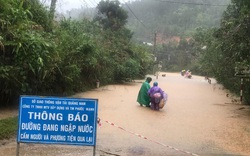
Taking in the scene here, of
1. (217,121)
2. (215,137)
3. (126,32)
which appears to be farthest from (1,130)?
(126,32)

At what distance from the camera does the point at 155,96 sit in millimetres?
13062

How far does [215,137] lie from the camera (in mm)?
8867

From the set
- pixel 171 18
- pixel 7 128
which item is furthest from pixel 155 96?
pixel 171 18

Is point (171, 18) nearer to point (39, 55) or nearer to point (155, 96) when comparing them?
point (155, 96)

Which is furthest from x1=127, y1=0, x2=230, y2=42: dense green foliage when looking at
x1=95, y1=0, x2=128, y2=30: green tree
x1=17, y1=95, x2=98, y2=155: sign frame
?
x1=17, y1=95, x2=98, y2=155: sign frame

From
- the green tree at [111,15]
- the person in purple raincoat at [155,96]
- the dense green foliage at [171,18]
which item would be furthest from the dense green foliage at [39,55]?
the dense green foliage at [171,18]

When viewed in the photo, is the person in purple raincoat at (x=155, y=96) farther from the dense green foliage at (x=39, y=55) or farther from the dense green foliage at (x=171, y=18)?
the dense green foliage at (x=171, y=18)

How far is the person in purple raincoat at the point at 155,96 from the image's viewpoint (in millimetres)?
13059

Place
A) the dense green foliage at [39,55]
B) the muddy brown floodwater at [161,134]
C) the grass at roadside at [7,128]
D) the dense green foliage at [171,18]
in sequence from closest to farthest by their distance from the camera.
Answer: the muddy brown floodwater at [161,134], the grass at roadside at [7,128], the dense green foliage at [39,55], the dense green foliage at [171,18]

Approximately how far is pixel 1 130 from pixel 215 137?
5.24 metres

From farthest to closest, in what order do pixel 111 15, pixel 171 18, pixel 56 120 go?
pixel 171 18 < pixel 111 15 < pixel 56 120

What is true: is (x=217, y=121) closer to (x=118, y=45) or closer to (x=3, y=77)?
(x=3, y=77)

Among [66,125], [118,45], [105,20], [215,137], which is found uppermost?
[105,20]

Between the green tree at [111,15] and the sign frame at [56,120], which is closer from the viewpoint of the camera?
the sign frame at [56,120]
